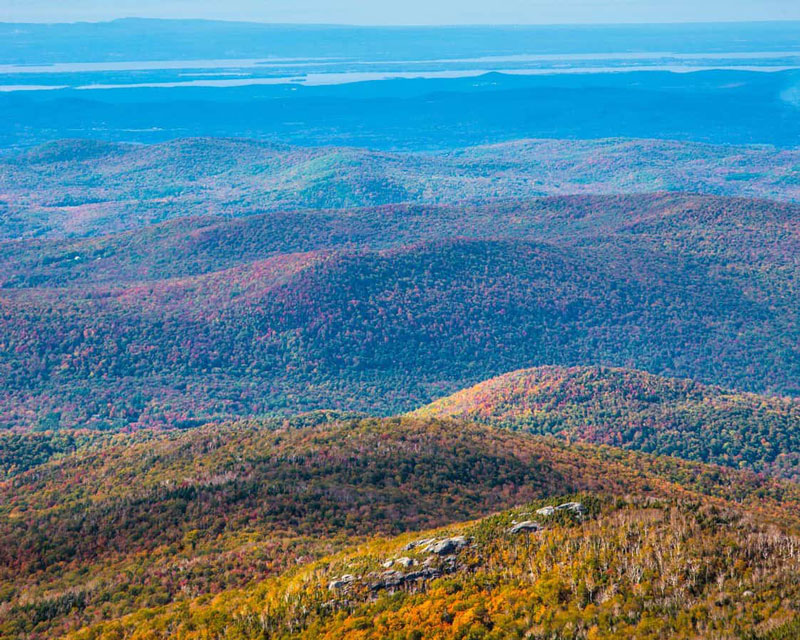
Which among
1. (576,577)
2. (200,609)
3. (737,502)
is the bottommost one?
(737,502)

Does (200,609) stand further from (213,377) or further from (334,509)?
(213,377)

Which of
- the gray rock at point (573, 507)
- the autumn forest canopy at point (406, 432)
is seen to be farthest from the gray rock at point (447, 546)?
the gray rock at point (573, 507)

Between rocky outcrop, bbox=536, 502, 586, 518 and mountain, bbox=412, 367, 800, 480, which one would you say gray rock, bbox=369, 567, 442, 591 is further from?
mountain, bbox=412, 367, 800, 480

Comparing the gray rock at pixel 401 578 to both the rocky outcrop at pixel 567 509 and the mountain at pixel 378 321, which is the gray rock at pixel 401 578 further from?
the mountain at pixel 378 321

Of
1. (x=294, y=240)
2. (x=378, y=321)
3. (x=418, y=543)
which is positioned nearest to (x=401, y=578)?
(x=418, y=543)

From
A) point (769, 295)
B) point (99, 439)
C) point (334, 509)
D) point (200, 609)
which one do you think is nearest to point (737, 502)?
point (334, 509)

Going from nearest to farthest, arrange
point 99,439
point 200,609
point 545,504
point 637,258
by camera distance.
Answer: point 200,609, point 545,504, point 99,439, point 637,258
